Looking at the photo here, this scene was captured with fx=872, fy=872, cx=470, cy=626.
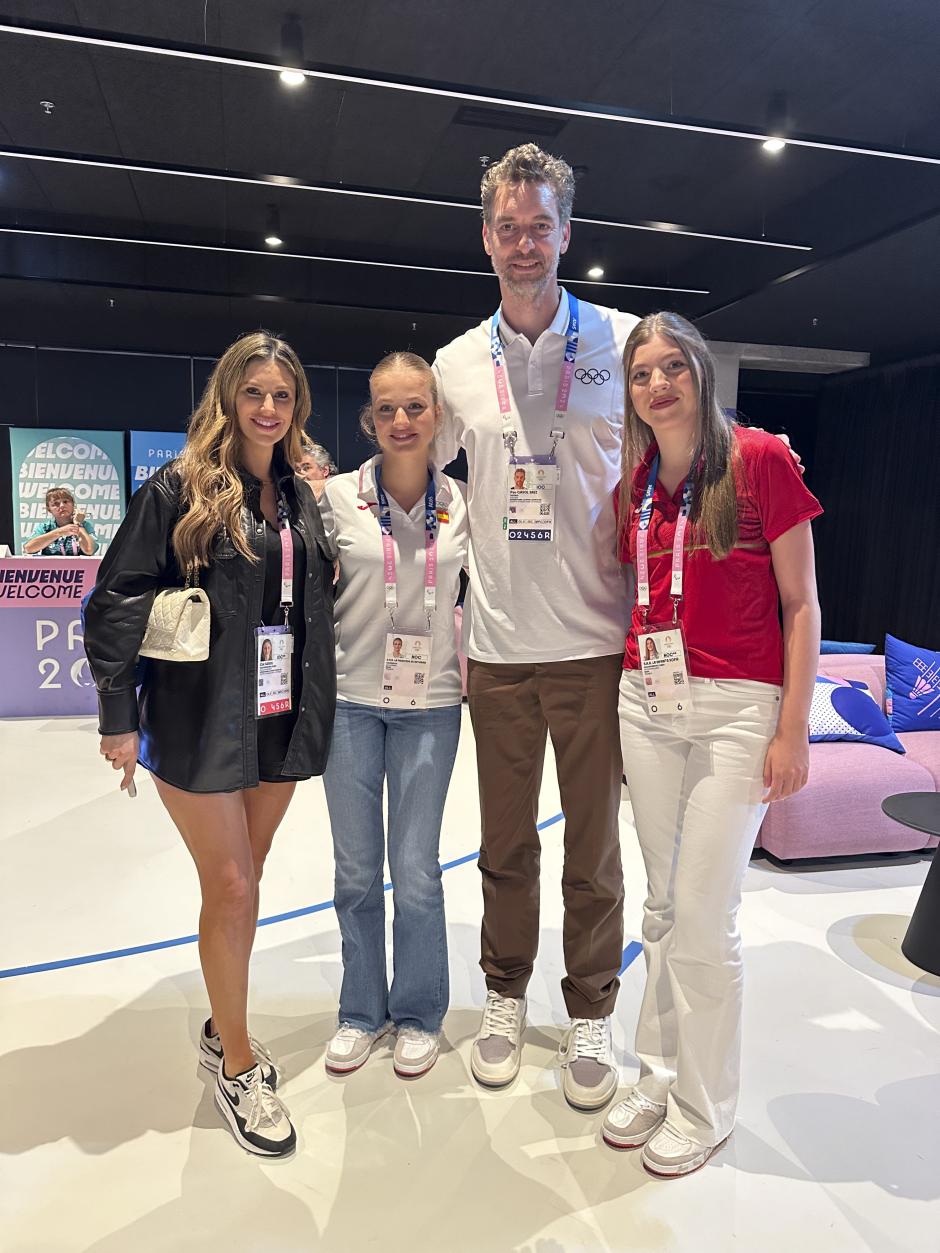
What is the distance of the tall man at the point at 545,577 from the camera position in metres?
2.01

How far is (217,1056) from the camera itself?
210 centimetres

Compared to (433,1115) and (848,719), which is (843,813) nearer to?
(848,719)

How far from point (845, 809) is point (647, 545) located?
2.09 m

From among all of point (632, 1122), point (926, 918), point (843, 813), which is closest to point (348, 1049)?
point (632, 1122)

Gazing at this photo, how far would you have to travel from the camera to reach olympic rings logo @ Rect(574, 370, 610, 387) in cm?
206

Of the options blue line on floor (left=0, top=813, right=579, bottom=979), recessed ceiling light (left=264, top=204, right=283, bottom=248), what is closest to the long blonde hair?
blue line on floor (left=0, top=813, right=579, bottom=979)

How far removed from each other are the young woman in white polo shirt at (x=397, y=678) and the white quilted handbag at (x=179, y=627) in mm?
393

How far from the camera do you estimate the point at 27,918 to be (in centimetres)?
295

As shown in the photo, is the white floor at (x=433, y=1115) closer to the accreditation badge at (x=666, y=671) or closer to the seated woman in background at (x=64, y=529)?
the accreditation badge at (x=666, y=671)

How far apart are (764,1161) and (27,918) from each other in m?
2.40

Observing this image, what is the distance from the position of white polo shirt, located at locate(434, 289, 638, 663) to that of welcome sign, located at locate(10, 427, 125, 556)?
28.1 feet

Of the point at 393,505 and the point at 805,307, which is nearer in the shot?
the point at 393,505

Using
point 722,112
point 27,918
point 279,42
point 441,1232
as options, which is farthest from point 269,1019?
point 722,112

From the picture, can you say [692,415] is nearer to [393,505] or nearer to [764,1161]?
[393,505]
